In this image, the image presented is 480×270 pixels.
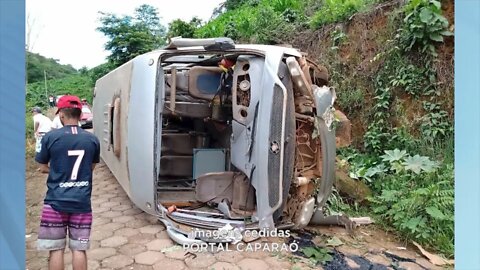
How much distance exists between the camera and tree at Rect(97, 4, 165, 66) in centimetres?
1666

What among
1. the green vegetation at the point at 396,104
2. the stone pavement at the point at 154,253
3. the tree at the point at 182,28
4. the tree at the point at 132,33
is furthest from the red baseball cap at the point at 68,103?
the tree at the point at 132,33

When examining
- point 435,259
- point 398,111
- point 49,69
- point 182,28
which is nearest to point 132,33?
point 182,28

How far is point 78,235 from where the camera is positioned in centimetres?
235

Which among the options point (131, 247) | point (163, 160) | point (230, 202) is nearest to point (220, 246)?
point (230, 202)

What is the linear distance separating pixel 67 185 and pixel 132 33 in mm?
15917

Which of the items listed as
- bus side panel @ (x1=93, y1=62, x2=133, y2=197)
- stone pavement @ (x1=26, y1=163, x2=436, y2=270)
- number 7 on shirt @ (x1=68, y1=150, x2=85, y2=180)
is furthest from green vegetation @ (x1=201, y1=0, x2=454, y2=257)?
number 7 on shirt @ (x1=68, y1=150, x2=85, y2=180)

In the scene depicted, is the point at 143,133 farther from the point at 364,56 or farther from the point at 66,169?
the point at 364,56

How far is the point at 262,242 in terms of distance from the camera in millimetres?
3166

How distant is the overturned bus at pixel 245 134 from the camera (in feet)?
9.39

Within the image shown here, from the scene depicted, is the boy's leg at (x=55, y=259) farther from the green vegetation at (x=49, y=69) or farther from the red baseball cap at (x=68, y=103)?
the green vegetation at (x=49, y=69)

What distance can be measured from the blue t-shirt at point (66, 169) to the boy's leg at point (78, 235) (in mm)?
69

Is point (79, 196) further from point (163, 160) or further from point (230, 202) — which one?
point (163, 160)

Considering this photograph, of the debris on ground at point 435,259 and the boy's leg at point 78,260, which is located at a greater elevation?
the boy's leg at point 78,260

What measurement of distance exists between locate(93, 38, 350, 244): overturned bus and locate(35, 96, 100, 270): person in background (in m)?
0.74
